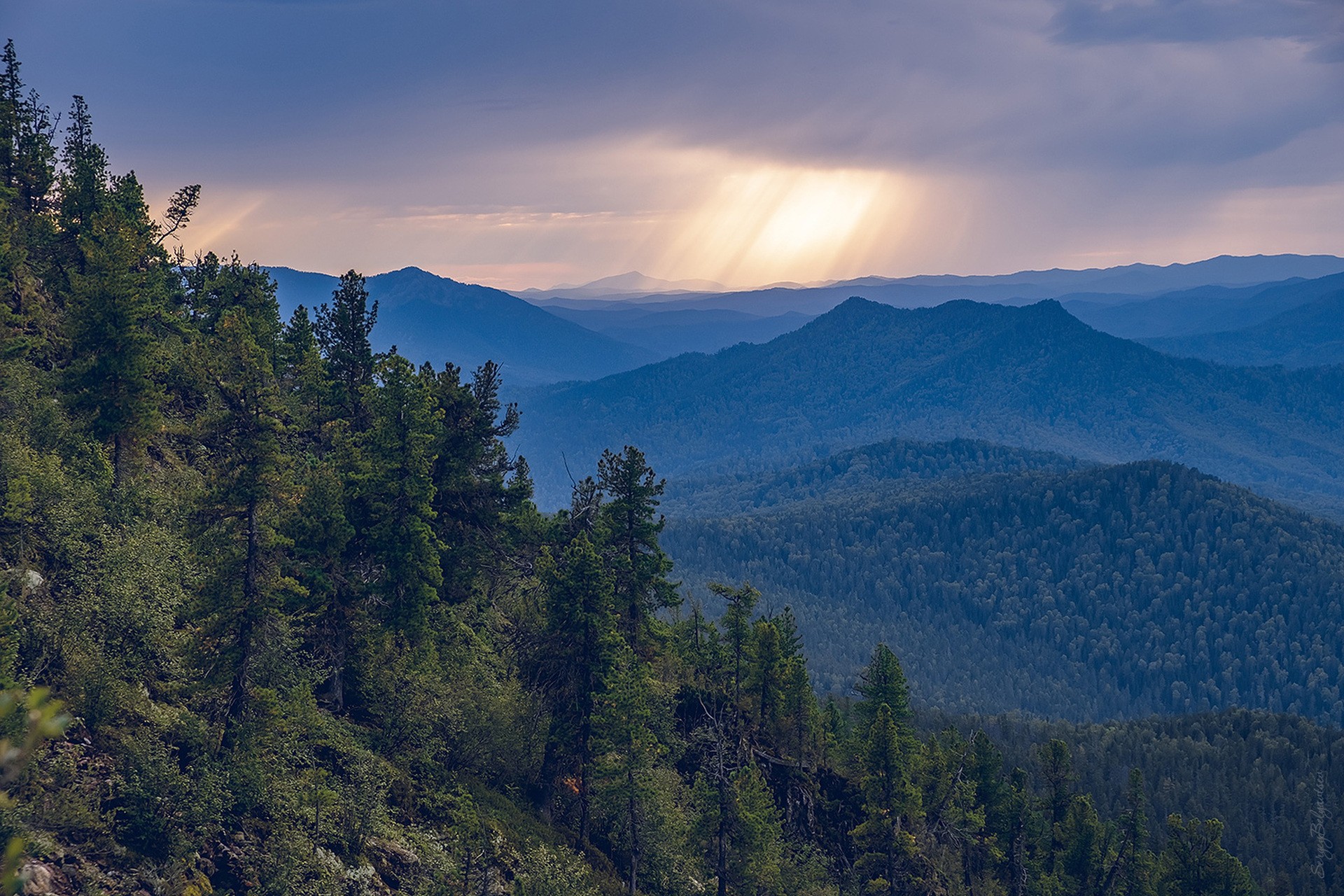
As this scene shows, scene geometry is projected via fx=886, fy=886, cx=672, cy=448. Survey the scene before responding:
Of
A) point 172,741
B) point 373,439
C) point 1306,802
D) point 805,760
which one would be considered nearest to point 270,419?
point 373,439

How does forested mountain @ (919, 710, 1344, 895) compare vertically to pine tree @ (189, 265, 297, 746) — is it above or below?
below

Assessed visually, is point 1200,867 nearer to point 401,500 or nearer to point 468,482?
point 468,482

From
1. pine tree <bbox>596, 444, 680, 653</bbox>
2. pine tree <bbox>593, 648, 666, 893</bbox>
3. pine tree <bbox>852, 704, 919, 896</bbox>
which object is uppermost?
pine tree <bbox>596, 444, 680, 653</bbox>

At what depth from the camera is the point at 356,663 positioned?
41219 millimetres

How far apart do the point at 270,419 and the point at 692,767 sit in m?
34.5

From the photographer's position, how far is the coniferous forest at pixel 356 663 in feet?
96.5

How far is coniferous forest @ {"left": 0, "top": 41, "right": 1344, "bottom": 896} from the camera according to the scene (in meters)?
29.4

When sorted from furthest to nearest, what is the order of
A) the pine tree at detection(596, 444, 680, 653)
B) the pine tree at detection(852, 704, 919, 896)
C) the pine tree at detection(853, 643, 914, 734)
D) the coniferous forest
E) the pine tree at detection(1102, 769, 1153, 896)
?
the pine tree at detection(1102, 769, 1153, 896), the pine tree at detection(853, 643, 914, 734), the pine tree at detection(852, 704, 919, 896), the pine tree at detection(596, 444, 680, 653), the coniferous forest

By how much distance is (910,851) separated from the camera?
2172 inches

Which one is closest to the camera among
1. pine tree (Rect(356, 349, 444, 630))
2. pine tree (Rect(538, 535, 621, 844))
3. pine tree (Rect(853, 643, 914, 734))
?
pine tree (Rect(356, 349, 444, 630))

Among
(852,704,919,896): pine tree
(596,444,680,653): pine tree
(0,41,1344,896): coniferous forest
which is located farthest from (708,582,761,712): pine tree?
(852,704,919,896): pine tree

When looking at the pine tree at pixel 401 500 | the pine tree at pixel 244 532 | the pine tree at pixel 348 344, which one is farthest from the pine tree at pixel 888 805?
the pine tree at pixel 348 344

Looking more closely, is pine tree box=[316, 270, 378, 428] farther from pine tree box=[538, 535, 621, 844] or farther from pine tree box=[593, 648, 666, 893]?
pine tree box=[593, 648, 666, 893]

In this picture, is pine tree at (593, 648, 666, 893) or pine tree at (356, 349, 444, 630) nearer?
pine tree at (593, 648, 666, 893)
